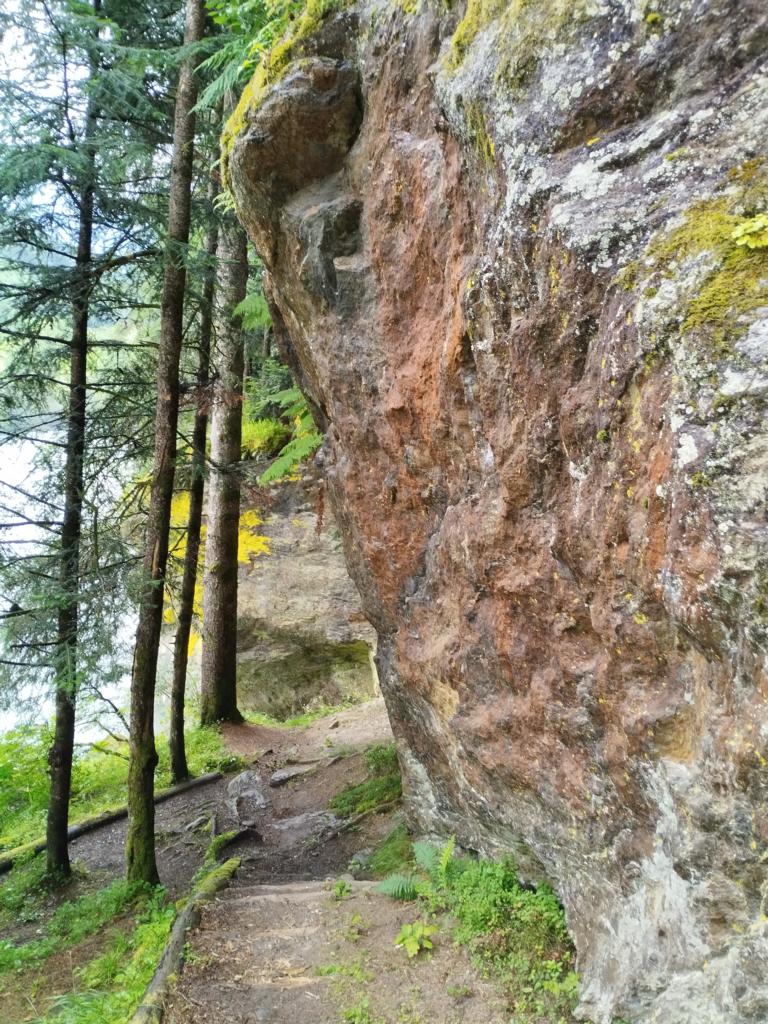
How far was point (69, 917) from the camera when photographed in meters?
7.20

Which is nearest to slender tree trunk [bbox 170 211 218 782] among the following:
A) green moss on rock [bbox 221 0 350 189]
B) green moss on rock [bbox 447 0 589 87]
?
green moss on rock [bbox 221 0 350 189]

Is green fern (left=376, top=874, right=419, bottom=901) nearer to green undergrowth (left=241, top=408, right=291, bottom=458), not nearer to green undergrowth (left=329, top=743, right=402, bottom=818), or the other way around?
green undergrowth (left=329, top=743, right=402, bottom=818)

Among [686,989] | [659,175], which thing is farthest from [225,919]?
[659,175]

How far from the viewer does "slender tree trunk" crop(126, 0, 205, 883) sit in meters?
7.13

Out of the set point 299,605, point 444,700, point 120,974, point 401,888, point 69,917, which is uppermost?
point 299,605

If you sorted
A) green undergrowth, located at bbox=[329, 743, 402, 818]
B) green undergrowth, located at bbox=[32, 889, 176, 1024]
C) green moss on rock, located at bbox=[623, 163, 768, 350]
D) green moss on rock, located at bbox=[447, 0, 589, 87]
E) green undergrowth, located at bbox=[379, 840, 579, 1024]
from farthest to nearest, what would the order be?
green undergrowth, located at bbox=[329, 743, 402, 818], green undergrowth, located at bbox=[32, 889, 176, 1024], green undergrowth, located at bbox=[379, 840, 579, 1024], green moss on rock, located at bbox=[447, 0, 589, 87], green moss on rock, located at bbox=[623, 163, 768, 350]

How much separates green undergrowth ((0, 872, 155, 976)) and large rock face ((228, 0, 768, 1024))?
352cm

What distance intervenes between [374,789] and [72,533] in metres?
5.28

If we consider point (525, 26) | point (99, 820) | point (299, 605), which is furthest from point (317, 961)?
point (299, 605)

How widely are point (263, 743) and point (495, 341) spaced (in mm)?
10419

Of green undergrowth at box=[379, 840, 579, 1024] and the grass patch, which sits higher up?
green undergrowth at box=[379, 840, 579, 1024]

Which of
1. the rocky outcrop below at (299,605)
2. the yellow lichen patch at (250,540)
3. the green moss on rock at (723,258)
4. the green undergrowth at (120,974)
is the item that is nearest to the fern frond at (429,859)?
the green undergrowth at (120,974)

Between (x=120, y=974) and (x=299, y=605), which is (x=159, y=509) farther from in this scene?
(x=299, y=605)

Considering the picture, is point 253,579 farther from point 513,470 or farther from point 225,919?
point 513,470
